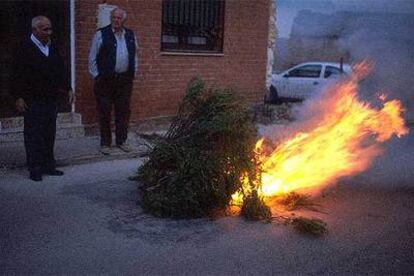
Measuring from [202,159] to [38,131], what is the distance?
2.49m

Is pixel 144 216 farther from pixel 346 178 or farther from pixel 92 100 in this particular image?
pixel 92 100

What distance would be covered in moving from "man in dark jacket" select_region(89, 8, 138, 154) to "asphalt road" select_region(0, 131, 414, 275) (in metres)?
1.73

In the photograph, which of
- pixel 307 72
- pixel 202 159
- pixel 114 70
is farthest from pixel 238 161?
pixel 307 72

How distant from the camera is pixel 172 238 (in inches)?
199

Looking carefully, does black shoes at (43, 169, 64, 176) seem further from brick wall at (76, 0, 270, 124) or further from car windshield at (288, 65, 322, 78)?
car windshield at (288, 65, 322, 78)

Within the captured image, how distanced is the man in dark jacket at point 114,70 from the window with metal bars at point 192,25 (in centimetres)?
256

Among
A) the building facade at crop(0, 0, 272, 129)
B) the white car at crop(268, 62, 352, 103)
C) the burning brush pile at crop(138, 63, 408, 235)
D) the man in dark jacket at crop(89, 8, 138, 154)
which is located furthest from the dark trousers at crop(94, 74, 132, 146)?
the white car at crop(268, 62, 352, 103)

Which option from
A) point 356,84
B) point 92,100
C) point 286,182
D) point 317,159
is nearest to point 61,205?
point 286,182

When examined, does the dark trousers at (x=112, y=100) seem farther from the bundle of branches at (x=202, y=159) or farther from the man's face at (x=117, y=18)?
the bundle of branches at (x=202, y=159)

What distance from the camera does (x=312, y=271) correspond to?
14.6 ft

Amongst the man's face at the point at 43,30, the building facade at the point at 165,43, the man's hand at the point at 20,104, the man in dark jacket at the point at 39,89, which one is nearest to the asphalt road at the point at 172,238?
the man in dark jacket at the point at 39,89

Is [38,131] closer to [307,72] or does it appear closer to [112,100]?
[112,100]

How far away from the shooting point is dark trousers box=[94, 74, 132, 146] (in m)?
8.21

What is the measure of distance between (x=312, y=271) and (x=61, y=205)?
294 cm
